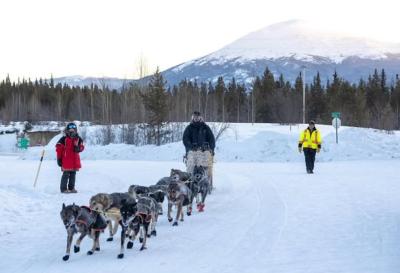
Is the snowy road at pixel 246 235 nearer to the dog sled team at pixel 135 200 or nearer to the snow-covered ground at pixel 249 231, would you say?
the snow-covered ground at pixel 249 231

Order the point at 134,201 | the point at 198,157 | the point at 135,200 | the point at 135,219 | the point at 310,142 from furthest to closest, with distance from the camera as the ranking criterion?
the point at 310,142 → the point at 198,157 → the point at 135,200 → the point at 134,201 → the point at 135,219

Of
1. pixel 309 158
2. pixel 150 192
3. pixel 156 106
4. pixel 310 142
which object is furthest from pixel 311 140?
pixel 156 106

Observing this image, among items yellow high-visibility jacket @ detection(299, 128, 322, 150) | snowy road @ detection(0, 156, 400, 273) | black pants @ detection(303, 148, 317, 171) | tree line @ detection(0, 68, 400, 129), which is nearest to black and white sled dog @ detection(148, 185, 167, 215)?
snowy road @ detection(0, 156, 400, 273)

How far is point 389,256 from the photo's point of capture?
298 inches

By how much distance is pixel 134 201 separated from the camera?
26.4 feet

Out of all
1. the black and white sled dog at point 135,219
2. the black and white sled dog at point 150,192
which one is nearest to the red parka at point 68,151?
the black and white sled dog at point 150,192

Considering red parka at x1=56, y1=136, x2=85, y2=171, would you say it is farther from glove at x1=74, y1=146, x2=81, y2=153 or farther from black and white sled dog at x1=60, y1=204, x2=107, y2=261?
black and white sled dog at x1=60, y1=204, x2=107, y2=261

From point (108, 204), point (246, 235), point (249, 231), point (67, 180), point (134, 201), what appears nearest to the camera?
point (134, 201)

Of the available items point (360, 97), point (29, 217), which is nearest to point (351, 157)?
point (29, 217)

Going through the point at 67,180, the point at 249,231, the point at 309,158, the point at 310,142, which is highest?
the point at 310,142

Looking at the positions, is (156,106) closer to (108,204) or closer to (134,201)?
(108,204)

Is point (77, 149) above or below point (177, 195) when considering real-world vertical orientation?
above

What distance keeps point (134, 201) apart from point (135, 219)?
0.26 meters

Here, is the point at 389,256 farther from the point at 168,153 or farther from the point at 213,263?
the point at 168,153
